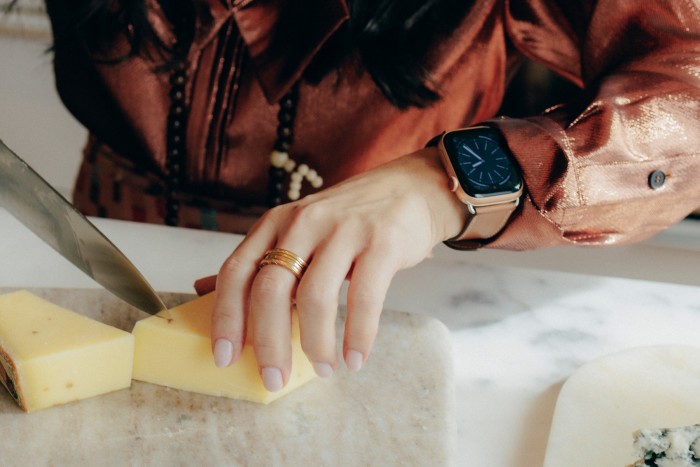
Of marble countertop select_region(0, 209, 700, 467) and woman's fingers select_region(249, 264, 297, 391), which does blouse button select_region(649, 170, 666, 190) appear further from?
woman's fingers select_region(249, 264, 297, 391)

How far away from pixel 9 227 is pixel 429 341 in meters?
0.55

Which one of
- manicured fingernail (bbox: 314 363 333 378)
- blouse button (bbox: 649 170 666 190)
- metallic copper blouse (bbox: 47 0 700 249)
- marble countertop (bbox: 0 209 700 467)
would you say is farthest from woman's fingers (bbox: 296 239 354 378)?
blouse button (bbox: 649 170 666 190)

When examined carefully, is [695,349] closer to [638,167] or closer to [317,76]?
[638,167]

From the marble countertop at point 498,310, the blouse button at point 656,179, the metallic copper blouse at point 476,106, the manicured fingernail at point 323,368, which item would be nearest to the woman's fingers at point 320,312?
the manicured fingernail at point 323,368

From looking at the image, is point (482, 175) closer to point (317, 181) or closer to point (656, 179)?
point (656, 179)

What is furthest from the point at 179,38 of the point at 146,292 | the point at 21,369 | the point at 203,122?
the point at 21,369

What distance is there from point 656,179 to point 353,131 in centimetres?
40

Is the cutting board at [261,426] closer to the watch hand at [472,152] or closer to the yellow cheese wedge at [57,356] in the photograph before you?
the yellow cheese wedge at [57,356]

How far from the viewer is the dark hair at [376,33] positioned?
930 mm

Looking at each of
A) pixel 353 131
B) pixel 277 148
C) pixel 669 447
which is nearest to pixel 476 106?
pixel 353 131

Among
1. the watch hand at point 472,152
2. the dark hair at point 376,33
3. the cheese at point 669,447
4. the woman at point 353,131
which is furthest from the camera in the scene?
the dark hair at point 376,33

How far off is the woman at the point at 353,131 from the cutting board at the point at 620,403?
5.8 inches

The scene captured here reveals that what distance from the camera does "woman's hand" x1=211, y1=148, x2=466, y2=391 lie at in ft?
1.98

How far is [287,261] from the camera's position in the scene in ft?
2.06
